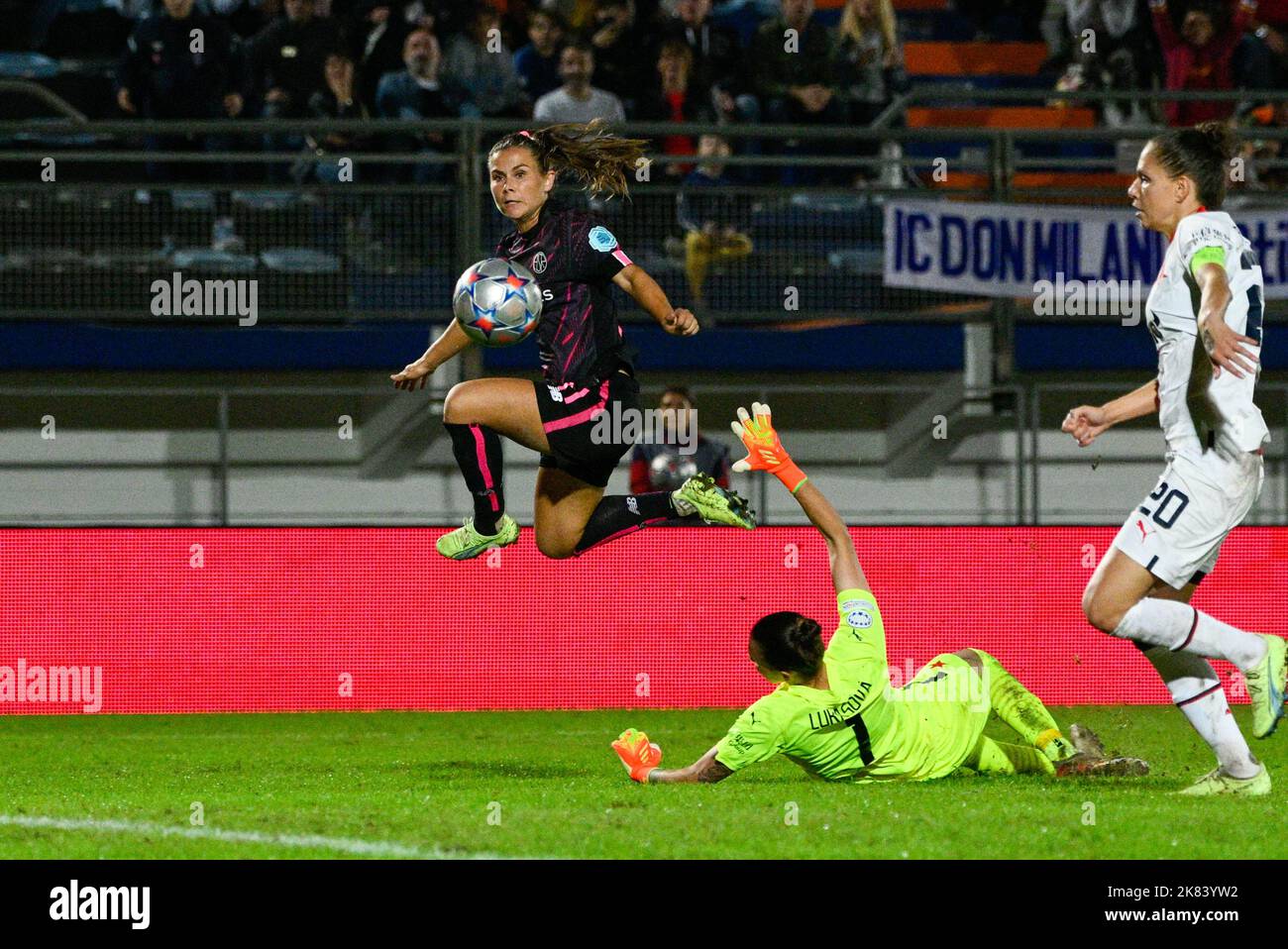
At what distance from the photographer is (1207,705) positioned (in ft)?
23.1

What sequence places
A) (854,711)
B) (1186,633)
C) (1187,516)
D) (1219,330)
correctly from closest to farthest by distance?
(1219,330) → (1187,516) → (1186,633) → (854,711)

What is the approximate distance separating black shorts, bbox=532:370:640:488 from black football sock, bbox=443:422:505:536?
0.89 feet

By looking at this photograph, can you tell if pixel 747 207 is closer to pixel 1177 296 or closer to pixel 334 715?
pixel 334 715

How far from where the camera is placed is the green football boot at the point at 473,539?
332 inches

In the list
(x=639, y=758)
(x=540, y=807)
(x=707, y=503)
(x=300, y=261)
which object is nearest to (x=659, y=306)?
(x=707, y=503)

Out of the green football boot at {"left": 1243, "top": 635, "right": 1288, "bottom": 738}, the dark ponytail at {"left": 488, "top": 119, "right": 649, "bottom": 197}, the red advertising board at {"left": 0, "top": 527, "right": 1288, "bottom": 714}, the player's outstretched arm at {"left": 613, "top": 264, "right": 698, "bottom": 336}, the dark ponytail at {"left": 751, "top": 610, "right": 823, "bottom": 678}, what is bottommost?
the red advertising board at {"left": 0, "top": 527, "right": 1288, "bottom": 714}

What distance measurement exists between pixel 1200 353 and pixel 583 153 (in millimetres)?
2808

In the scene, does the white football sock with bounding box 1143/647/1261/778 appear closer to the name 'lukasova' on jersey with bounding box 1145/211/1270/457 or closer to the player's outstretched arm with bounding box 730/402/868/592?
the name 'lukasova' on jersey with bounding box 1145/211/1270/457

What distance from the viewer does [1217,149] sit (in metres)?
6.91

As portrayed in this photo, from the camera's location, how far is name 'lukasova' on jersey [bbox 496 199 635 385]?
8102 millimetres

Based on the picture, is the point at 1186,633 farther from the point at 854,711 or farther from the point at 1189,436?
the point at 854,711

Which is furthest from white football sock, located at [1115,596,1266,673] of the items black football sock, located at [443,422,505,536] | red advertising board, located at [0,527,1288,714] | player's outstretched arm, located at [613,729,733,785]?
red advertising board, located at [0,527,1288,714]

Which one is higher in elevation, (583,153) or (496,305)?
(583,153)

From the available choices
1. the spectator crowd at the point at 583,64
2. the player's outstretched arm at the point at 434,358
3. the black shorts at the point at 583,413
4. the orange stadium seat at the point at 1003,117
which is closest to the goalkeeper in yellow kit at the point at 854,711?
the black shorts at the point at 583,413
